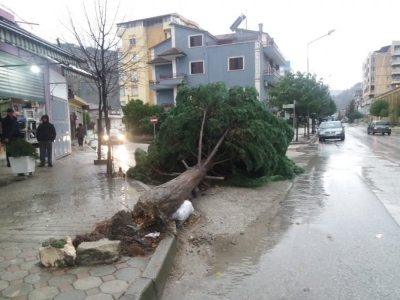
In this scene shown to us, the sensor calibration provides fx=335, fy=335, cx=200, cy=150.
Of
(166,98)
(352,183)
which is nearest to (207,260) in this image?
(352,183)

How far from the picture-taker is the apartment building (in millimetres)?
36094

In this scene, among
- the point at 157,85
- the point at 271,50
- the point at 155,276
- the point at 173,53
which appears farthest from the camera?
the point at 157,85

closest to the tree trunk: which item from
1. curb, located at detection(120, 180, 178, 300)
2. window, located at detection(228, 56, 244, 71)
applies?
curb, located at detection(120, 180, 178, 300)

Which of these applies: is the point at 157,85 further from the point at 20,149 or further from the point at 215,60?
the point at 20,149

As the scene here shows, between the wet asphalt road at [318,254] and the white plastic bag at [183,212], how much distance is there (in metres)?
0.95

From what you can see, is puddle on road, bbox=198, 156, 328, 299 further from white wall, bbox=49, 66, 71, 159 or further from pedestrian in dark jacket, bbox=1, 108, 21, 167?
white wall, bbox=49, 66, 71, 159

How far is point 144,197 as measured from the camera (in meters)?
5.19

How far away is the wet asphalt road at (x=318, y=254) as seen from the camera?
3.52m

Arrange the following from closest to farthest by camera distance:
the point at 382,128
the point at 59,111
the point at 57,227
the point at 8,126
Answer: the point at 57,227, the point at 8,126, the point at 59,111, the point at 382,128

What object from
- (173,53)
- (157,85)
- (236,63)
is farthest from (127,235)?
(157,85)

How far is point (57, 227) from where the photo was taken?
16.7 ft

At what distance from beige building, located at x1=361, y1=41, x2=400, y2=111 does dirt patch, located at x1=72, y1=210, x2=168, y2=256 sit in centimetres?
10411

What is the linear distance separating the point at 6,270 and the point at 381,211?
6.19m

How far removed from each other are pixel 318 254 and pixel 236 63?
34081 mm
